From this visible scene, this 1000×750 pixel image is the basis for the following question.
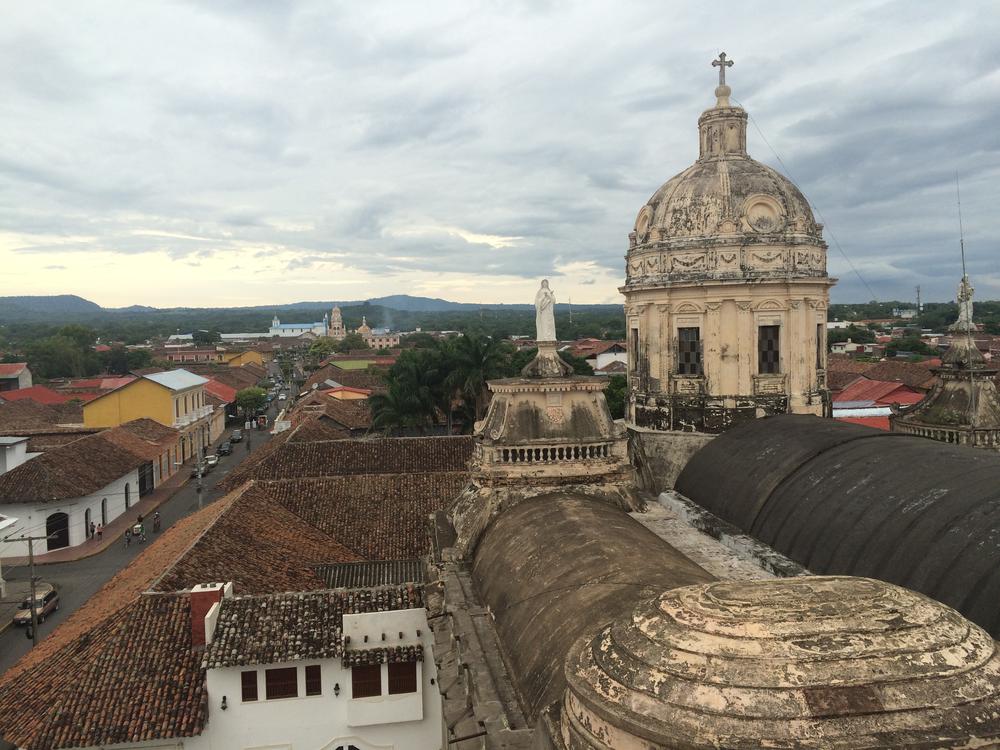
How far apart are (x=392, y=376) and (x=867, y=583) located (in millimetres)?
41369

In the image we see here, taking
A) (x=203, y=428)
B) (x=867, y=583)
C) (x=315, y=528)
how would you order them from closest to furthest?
(x=867, y=583) → (x=315, y=528) → (x=203, y=428)

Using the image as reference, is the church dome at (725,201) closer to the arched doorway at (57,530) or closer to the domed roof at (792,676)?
the domed roof at (792,676)

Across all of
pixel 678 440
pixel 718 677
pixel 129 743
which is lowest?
pixel 129 743

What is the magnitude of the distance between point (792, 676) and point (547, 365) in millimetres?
12252

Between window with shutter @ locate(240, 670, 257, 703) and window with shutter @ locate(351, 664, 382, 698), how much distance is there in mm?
1944

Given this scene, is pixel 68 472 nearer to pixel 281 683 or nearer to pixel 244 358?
pixel 281 683

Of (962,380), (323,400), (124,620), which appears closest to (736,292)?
(962,380)

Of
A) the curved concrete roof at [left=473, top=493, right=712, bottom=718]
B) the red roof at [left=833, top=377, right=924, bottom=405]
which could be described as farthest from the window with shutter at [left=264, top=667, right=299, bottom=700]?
the red roof at [left=833, top=377, right=924, bottom=405]

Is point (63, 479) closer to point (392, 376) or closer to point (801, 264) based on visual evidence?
point (392, 376)

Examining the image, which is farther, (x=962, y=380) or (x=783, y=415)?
(x=962, y=380)

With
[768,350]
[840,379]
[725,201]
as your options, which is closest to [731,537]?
[768,350]

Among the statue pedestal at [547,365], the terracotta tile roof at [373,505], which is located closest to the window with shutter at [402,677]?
the statue pedestal at [547,365]

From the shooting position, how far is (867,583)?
165 inches

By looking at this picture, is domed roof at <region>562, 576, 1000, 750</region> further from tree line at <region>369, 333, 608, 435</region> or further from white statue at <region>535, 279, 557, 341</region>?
tree line at <region>369, 333, 608, 435</region>
